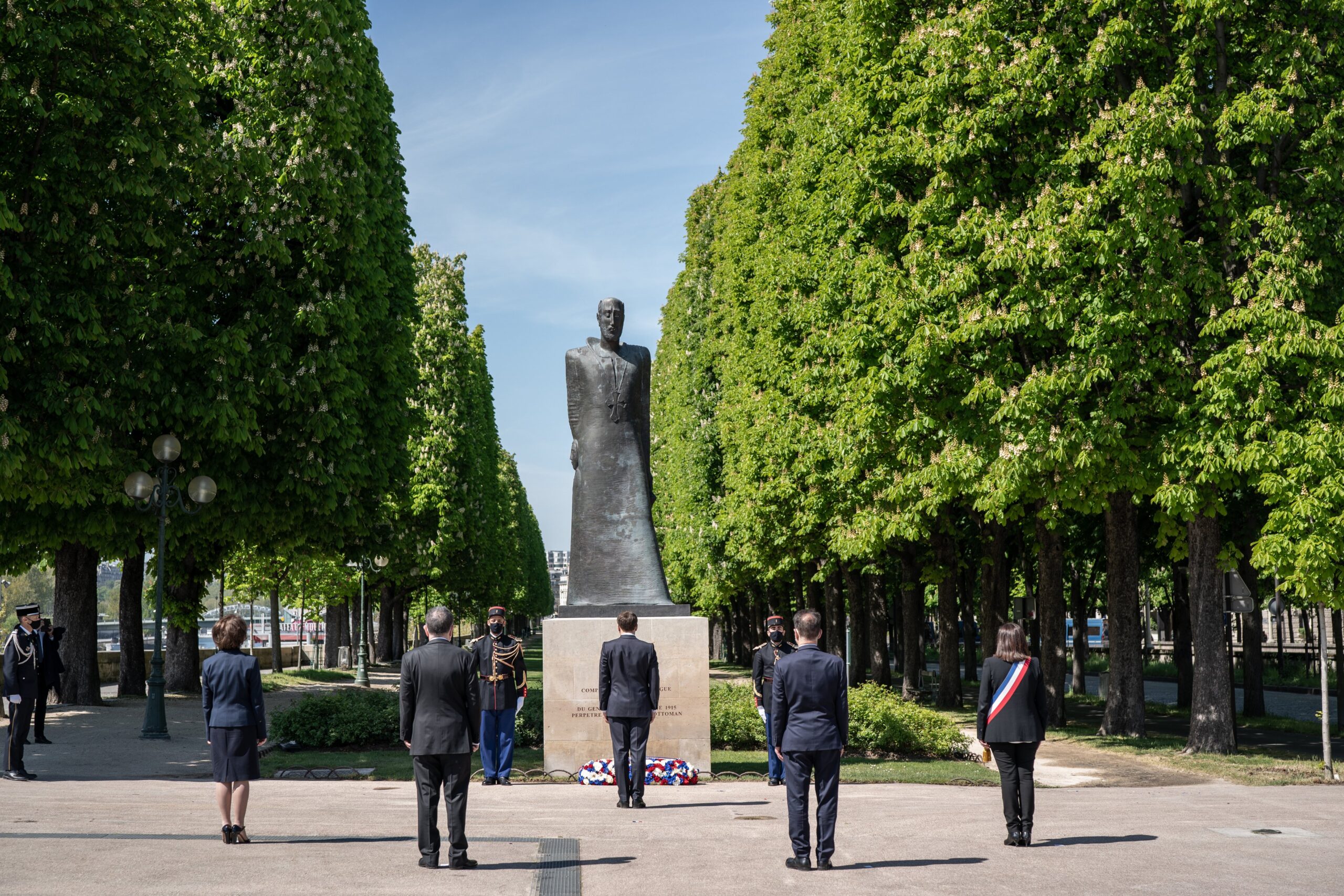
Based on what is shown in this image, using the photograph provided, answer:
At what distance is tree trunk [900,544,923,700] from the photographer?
30938 millimetres

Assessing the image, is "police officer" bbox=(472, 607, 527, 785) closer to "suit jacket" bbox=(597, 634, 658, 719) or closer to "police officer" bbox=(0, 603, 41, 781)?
"suit jacket" bbox=(597, 634, 658, 719)

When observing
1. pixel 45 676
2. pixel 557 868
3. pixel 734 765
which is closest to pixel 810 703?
pixel 557 868

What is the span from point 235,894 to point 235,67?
19410 mm

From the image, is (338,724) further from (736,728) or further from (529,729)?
(736,728)

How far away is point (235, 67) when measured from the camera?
925 inches

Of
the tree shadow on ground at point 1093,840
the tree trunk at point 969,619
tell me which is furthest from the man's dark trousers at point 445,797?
the tree trunk at point 969,619

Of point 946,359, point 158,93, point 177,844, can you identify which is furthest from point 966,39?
point 177,844

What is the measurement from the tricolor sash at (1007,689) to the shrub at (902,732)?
328 inches

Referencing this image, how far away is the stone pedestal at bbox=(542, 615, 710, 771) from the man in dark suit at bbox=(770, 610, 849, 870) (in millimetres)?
5352

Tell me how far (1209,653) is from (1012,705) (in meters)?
10.0

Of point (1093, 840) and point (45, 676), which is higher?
point (45, 676)

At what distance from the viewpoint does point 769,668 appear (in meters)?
15.8

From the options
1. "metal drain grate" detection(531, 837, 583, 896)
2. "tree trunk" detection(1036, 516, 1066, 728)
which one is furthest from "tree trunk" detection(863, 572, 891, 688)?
"metal drain grate" detection(531, 837, 583, 896)

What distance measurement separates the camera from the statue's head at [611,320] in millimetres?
15508
